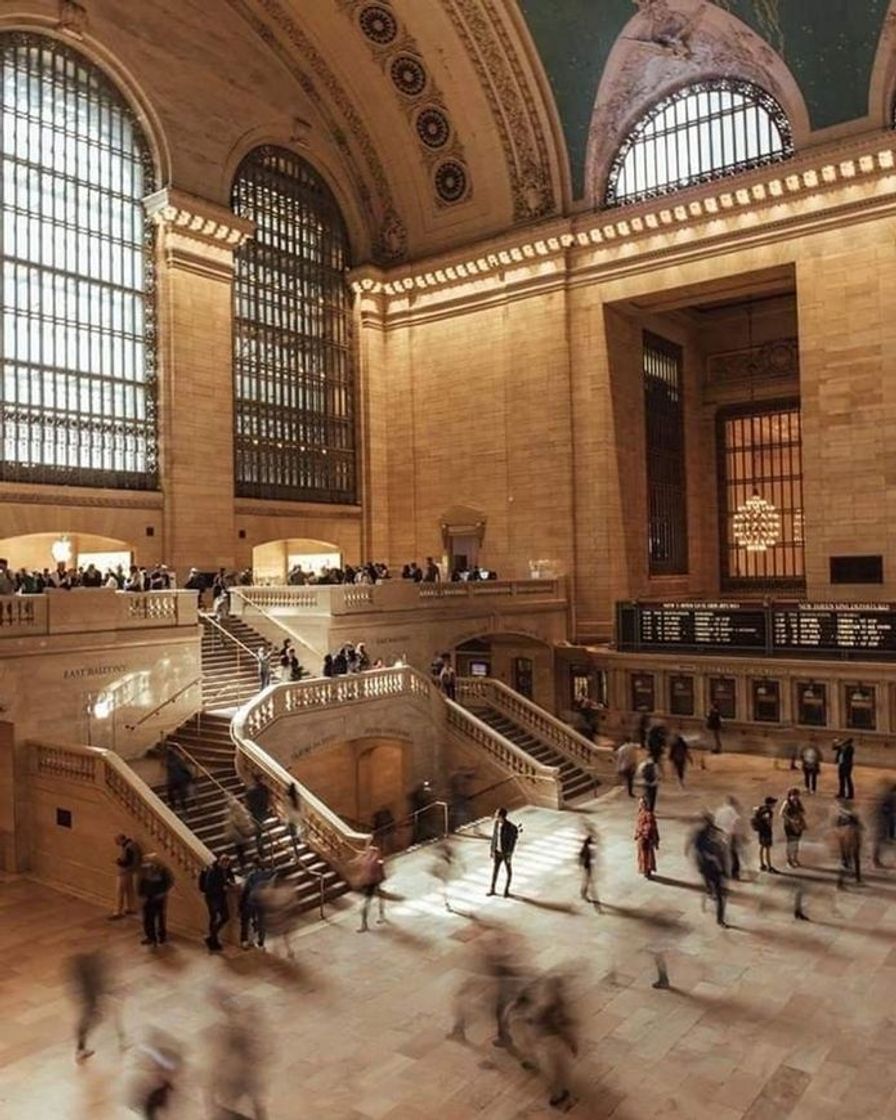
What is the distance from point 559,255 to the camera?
2414 cm

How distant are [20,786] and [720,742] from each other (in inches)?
515

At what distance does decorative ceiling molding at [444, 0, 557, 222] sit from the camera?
2316 centimetres

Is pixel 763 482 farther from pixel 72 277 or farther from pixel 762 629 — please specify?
pixel 72 277

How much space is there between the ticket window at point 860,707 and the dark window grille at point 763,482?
9.21m

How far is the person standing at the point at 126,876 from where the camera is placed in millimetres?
10805

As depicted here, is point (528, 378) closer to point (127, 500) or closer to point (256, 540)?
point (256, 540)

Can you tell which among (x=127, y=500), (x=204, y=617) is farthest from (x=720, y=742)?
(x=127, y=500)

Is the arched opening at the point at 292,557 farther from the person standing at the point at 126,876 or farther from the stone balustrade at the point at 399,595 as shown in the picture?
the person standing at the point at 126,876

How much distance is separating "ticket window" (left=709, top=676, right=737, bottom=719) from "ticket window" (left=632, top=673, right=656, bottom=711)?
4.32 ft

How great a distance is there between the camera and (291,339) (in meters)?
25.6

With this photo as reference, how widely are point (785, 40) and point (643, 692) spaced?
14.3 metres

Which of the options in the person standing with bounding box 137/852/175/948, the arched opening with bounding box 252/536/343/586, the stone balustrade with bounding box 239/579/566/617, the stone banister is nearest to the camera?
the person standing with bounding box 137/852/175/948

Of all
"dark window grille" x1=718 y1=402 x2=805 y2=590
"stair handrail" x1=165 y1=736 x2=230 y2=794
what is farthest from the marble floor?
"dark window grille" x1=718 y1=402 x2=805 y2=590

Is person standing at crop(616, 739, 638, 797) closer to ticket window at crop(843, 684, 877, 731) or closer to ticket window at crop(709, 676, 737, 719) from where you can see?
ticket window at crop(709, 676, 737, 719)
